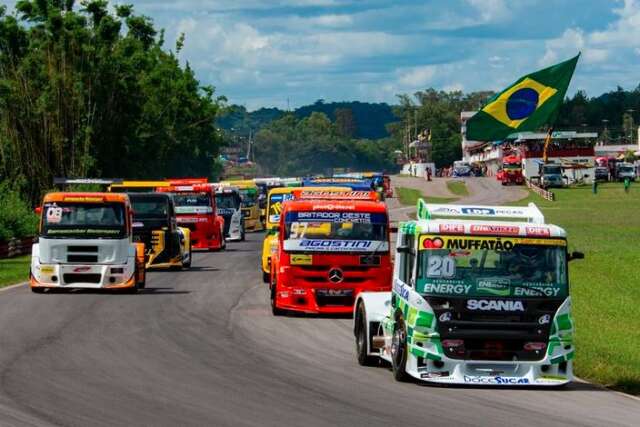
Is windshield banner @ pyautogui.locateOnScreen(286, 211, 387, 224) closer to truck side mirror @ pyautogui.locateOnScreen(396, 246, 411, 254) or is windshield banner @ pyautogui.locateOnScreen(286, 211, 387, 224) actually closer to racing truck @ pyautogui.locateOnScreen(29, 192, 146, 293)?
racing truck @ pyautogui.locateOnScreen(29, 192, 146, 293)

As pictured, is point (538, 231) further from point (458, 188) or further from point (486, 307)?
point (458, 188)

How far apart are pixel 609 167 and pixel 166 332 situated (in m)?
122

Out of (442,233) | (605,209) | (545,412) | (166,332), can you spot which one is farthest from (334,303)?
(605,209)

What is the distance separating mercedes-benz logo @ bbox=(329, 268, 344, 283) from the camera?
24.9m

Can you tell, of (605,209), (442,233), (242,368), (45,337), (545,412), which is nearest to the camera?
(545,412)

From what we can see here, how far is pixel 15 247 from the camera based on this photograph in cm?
4897

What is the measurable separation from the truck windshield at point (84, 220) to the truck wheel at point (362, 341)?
41.5 ft

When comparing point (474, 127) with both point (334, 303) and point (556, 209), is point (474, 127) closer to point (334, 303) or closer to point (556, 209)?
point (334, 303)

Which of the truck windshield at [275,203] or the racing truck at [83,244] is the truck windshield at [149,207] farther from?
the racing truck at [83,244]

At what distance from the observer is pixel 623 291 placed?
31.7m

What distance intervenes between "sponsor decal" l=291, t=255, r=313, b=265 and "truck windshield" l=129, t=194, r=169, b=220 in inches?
505

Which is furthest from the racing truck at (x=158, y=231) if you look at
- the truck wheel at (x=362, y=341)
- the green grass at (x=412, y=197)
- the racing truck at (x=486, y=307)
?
the green grass at (x=412, y=197)

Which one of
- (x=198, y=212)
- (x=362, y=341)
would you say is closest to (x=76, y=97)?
(x=198, y=212)

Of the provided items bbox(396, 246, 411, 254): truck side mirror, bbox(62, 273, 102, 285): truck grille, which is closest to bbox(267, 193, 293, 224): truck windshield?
bbox(62, 273, 102, 285): truck grille
